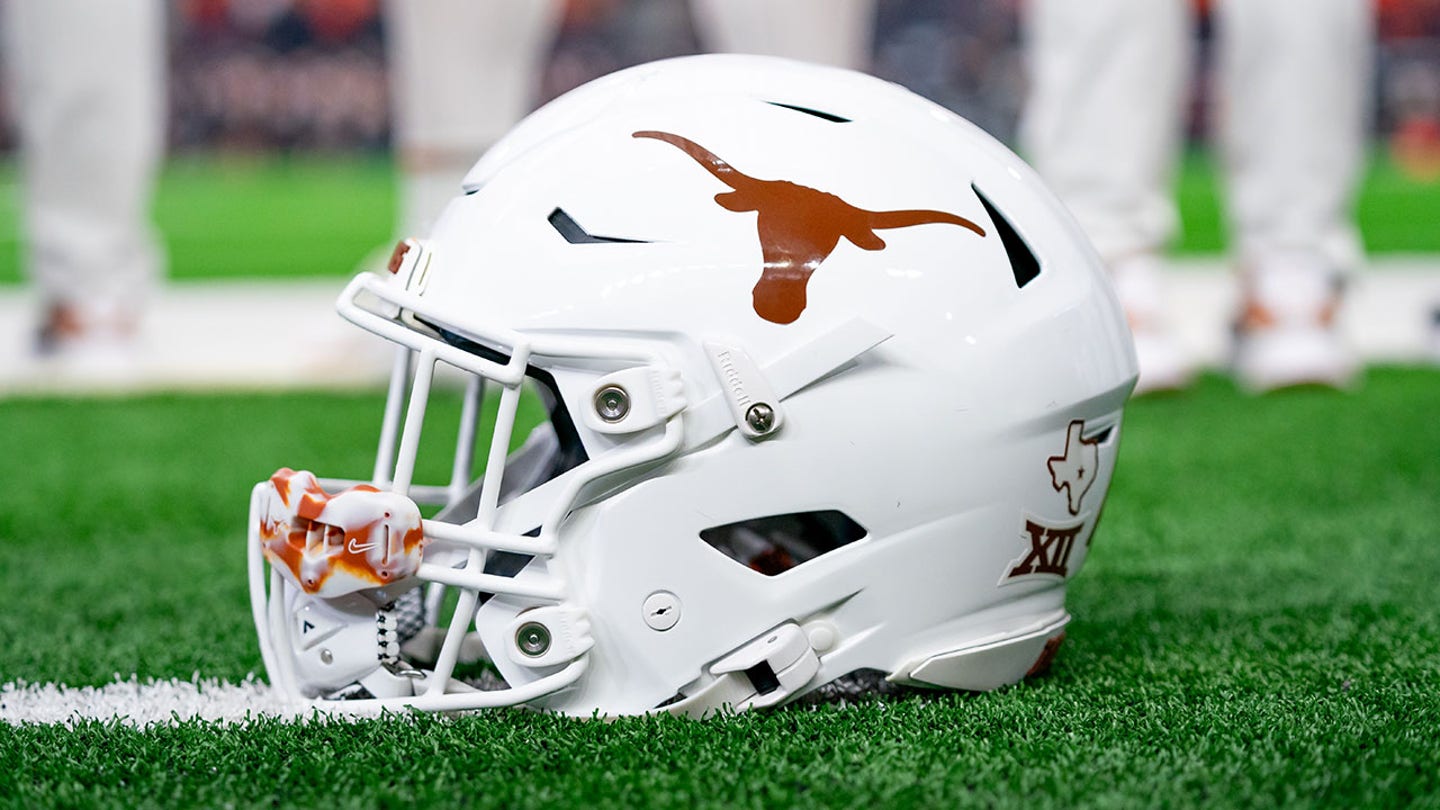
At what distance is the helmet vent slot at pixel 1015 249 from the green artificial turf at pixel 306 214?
6294 millimetres

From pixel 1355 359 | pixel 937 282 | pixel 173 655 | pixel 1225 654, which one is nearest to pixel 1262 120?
pixel 1355 359

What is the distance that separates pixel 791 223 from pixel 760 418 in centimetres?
15

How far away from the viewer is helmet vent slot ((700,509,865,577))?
1.35 metres

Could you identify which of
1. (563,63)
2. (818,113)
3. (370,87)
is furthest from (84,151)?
(370,87)

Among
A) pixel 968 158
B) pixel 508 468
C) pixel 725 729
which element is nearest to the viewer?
pixel 725 729

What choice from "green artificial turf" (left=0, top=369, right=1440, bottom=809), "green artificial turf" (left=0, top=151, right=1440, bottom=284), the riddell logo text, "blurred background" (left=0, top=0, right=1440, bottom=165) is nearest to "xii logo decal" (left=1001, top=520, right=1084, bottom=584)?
the riddell logo text

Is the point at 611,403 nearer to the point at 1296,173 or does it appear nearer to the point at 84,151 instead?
the point at 1296,173

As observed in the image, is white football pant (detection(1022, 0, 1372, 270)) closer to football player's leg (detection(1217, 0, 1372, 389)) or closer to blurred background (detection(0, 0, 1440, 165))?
football player's leg (detection(1217, 0, 1372, 389))

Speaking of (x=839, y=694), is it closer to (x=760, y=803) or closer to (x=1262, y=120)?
(x=760, y=803)

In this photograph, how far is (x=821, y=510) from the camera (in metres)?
1.32

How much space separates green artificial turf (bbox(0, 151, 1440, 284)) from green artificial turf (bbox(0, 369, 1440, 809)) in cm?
523

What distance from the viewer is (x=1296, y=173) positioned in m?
3.33

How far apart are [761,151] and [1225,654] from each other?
645 mm

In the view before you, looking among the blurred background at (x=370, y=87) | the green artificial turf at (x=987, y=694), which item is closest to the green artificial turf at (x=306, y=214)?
the blurred background at (x=370, y=87)
